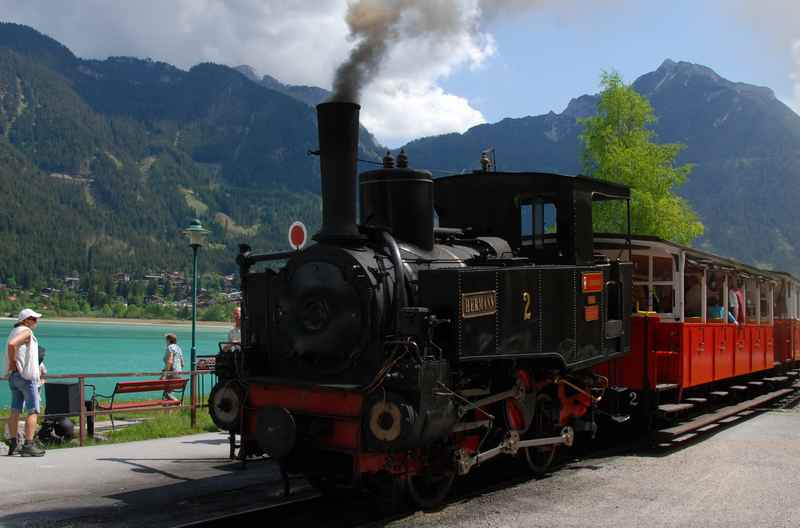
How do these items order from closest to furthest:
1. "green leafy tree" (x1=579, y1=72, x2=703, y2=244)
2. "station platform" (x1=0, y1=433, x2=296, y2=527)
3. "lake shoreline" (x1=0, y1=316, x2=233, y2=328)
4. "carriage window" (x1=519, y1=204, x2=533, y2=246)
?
"station platform" (x1=0, y1=433, x2=296, y2=527) < "carriage window" (x1=519, y1=204, x2=533, y2=246) < "green leafy tree" (x1=579, y1=72, x2=703, y2=244) < "lake shoreline" (x1=0, y1=316, x2=233, y2=328)

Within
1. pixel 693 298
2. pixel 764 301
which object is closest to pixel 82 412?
pixel 693 298

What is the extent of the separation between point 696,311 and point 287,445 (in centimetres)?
785

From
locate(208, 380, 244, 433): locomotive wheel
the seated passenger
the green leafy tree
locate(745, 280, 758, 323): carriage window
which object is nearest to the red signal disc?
locate(208, 380, 244, 433): locomotive wheel

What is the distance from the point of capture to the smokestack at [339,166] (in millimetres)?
6883

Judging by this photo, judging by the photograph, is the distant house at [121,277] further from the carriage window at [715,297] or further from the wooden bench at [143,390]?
the carriage window at [715,297]

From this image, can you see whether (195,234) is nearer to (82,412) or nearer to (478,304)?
(82,412)

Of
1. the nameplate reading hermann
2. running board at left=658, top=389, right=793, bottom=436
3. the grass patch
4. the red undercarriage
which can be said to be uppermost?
the nameplate reading hermann

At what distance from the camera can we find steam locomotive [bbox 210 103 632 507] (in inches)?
251

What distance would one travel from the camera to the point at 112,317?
526ft

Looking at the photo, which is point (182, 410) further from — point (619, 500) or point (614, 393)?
point (619, 500)

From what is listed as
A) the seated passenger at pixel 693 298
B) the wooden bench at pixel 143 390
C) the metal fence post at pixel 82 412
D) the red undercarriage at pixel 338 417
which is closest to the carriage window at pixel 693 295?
the seated passenger at pixel 693 298

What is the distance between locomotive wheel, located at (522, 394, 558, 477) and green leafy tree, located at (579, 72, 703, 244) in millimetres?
19230

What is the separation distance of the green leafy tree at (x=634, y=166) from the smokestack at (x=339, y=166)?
21.2 m

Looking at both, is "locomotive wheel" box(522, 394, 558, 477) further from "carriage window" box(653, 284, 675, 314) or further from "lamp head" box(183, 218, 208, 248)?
"lamp head" box(183, 218, 208, 248)
